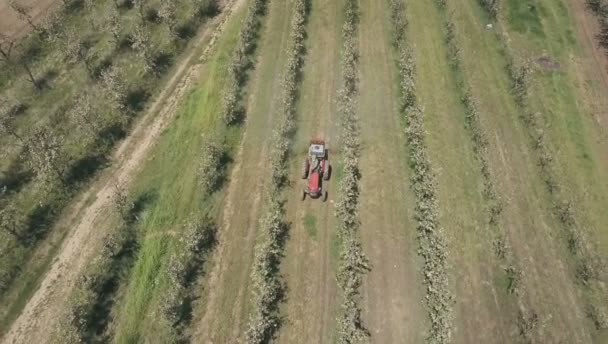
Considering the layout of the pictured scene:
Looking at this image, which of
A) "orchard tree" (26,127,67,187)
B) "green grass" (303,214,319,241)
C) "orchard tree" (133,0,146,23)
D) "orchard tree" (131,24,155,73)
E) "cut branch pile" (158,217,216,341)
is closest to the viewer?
"cut branch pile" (158,217,216,341)

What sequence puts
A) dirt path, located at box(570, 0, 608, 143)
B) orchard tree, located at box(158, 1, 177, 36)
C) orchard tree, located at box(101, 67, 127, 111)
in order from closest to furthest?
orchard tree, located at box(101, 67, 127, 111)
dirt path, located at box(570, 0, 608, 143)
orchard tree, located at box(158, 1, 177, 36)

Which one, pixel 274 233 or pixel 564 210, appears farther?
pixel 564 210

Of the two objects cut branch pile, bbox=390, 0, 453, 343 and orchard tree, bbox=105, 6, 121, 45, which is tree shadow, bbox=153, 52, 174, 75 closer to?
orchard tree, bbox=105, 6, 121, 45

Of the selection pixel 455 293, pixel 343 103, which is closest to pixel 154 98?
pixel 343 103

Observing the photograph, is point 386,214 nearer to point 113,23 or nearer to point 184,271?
point 184,271

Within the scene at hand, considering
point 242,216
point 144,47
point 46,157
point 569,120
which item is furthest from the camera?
point 144,47

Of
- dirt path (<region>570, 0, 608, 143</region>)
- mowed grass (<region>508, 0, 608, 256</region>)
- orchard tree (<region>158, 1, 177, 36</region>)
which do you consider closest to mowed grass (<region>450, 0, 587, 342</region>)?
mowed grass (<region>508, 0, 608, 256</region>)

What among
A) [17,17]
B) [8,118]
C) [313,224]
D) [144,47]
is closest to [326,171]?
[313,224]
